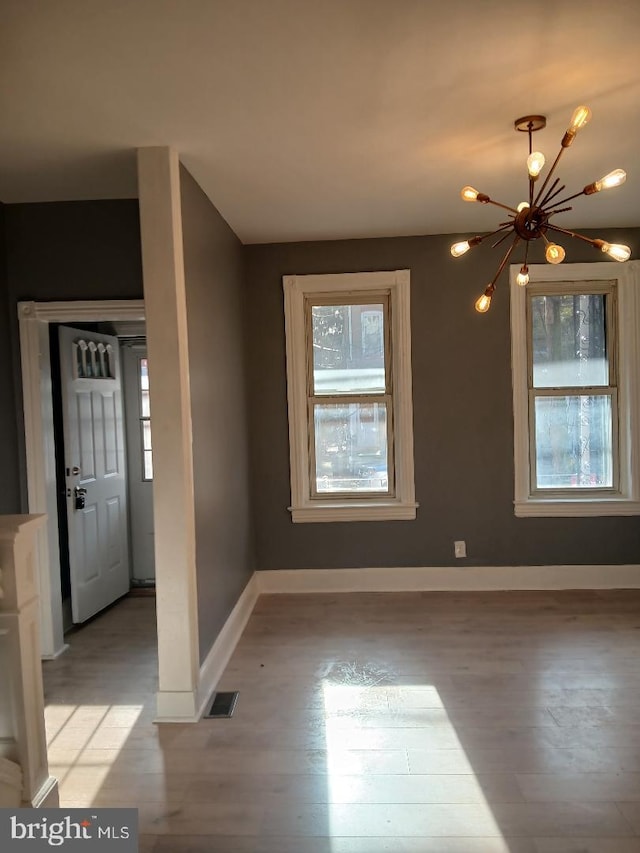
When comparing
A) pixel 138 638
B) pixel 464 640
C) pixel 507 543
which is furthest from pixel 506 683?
pixel 138 638

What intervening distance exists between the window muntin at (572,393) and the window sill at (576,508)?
0.12 meters

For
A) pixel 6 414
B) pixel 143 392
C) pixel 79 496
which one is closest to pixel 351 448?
pixel 143 392

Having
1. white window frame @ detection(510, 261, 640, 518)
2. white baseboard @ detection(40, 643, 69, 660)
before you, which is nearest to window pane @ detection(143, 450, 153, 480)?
white baseboard @ detection(40, 643, 69, 660)

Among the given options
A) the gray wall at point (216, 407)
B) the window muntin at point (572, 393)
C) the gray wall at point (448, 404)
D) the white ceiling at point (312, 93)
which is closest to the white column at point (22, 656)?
the gray wall at point (216, 407)

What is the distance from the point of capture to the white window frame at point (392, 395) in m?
4.86

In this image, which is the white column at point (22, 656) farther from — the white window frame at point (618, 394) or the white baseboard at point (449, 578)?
the white window frame at point (618, 394)

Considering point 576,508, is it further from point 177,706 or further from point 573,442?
point 177,706

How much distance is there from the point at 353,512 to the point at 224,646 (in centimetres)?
158

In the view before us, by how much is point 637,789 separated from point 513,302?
3.30 m

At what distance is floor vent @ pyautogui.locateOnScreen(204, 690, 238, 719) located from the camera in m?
3.10

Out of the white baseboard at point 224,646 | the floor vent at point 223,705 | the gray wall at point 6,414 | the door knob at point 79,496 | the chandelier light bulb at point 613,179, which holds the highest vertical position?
the chandelier light bulb at point 613,179

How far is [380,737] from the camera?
2848mm

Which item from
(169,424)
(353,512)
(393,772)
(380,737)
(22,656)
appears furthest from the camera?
(353,512)

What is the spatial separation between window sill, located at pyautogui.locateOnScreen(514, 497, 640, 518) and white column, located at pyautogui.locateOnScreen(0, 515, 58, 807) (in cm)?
363
